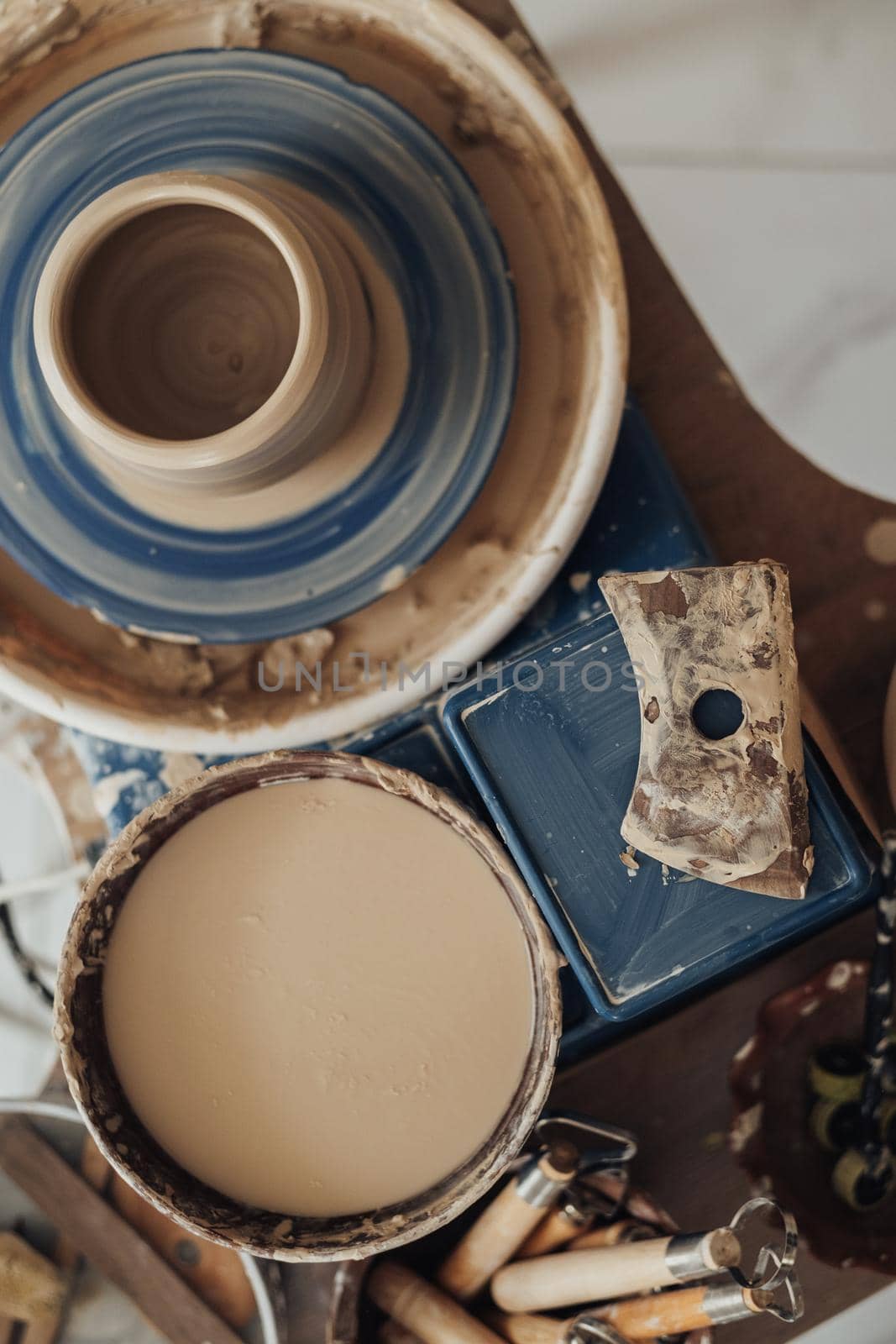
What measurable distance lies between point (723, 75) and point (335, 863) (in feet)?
3.09

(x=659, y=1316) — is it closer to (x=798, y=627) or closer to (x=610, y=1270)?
(x=610, y=1270)

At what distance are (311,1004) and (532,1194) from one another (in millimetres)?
233

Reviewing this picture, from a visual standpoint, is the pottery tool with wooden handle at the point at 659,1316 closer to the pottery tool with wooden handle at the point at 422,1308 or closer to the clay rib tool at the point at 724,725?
the pottery tool with wooden handle at the point at 422,1308

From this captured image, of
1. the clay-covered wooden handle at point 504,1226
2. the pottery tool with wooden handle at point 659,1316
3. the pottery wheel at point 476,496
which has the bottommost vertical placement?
the pottery tool with wooden handle at point 659,1316

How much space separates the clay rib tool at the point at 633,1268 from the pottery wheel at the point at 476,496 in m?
0.46

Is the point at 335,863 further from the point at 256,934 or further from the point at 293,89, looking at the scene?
the point at 293,89

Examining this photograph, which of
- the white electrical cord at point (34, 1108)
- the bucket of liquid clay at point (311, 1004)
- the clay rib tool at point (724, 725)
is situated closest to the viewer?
the clay rib tool at point (724, 725)

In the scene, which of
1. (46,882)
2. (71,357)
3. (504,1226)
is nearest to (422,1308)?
(504,1226)

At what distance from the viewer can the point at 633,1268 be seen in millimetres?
796

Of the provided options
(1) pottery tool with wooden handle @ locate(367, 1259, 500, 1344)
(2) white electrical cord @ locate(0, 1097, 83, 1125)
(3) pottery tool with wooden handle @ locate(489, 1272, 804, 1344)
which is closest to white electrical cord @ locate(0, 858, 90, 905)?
(2) white electrical cord @ locate(0, 1097, 83, 1125)

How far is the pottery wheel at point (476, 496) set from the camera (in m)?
0.88

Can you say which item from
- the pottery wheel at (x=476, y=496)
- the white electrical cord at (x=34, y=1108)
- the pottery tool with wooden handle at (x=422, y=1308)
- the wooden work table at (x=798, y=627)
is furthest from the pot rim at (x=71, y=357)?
the pottery tool with wooden handle at (x=422, y=1308)

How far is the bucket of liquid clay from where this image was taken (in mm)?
807

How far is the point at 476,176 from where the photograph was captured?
93 cm
